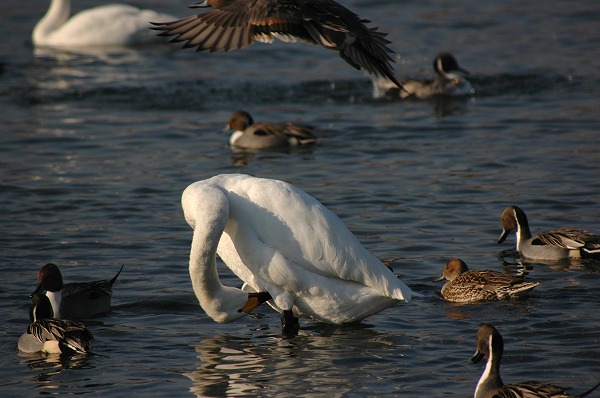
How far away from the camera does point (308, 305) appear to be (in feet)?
27.6

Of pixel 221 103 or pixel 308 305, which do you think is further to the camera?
pixel 221 103

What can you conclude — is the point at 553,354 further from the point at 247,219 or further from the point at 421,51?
the point at 421,51

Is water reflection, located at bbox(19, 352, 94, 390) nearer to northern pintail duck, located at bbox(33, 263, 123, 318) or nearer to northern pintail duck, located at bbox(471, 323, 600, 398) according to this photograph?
northern pintail duck, located at bbox(33, 263, 123, 318)

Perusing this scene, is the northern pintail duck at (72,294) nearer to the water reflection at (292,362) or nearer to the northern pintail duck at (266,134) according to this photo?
the water reflection at (292,362)

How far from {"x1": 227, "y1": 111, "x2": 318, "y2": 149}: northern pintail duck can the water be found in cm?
19

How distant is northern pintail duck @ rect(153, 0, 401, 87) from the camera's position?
8.76 metres

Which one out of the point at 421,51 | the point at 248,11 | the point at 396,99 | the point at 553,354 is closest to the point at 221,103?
the point at 396,99

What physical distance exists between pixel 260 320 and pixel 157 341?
95 centimetres

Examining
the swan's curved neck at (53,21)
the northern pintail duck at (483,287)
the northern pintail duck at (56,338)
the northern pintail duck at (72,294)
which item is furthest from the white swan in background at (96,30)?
the northern pintail duck at (56,338)

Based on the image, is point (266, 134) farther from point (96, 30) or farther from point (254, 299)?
point (96, 30)

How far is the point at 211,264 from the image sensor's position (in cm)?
815

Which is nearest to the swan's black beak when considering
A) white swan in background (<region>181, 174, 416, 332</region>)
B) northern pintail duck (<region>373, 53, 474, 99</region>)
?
white swan in background (<region>181, 174, 416, 332</region>)

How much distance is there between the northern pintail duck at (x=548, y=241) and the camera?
10.0 meters

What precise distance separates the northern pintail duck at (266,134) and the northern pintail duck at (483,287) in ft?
19.5
